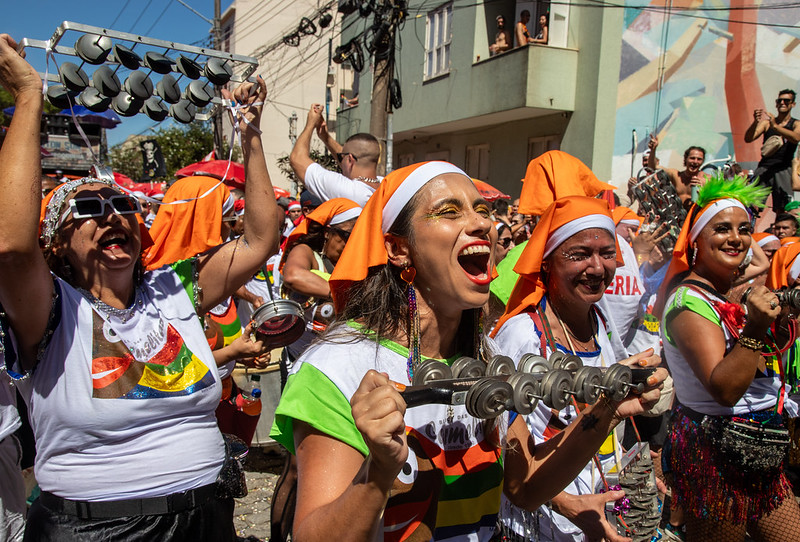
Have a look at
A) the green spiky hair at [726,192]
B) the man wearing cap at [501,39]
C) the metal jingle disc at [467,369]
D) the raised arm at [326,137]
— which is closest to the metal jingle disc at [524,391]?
the metal jingle disc at [467,369]

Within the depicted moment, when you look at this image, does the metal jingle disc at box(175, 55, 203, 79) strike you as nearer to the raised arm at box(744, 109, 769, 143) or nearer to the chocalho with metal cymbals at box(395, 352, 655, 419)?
the chocalho with metal cymbals at box(395, 352, 655, 419)

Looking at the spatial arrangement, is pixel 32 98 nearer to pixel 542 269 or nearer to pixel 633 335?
pixel 542 269

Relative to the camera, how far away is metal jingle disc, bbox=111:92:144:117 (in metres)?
2.23

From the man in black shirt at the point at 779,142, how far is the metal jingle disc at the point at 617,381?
24.8 feet

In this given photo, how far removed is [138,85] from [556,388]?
184cm

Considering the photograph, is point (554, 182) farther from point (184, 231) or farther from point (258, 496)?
point (258, 496)

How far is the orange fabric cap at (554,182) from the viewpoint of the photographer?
344cm

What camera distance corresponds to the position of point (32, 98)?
1.90m

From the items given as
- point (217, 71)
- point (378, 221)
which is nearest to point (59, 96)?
point (217, 71)

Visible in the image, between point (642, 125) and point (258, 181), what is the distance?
445 inches

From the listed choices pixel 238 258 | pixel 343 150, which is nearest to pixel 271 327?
pixel 238 258

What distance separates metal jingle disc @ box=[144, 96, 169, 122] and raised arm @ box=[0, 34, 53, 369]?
47 cm

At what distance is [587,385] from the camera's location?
174 cm

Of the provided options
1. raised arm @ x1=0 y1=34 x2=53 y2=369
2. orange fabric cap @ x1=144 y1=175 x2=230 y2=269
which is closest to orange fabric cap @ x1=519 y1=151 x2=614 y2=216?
orange fabric cap @ x1=144 y1=175 x2=230 y2=269
